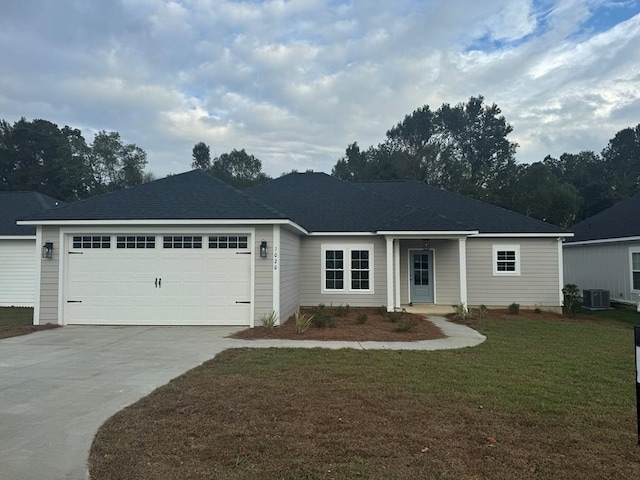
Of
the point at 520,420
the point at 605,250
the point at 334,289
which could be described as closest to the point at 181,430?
the point at 520,420

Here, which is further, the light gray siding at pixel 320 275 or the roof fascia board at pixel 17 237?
the roof fascia board at pixel 17 237

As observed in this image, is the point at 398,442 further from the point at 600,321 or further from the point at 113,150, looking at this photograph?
the point at 113,150

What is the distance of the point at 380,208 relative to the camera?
1606 cm

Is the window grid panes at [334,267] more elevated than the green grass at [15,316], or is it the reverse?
the window grid panes at [334,267]

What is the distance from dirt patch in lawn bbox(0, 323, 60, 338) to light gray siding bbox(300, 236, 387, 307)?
7.50m

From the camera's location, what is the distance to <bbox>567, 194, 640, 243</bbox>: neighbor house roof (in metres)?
15.9

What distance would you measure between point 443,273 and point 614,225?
27.2 ft

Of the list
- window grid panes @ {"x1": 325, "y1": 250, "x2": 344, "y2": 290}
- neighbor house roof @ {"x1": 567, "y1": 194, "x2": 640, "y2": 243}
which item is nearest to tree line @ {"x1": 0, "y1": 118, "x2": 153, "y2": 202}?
window grid panes @ {"x1": 325, "y1": 250, "x2": 344, "y2": 290}

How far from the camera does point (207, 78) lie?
615 inches

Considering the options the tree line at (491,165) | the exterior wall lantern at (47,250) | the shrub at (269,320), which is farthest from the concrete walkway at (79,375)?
the tree line at (491,165)

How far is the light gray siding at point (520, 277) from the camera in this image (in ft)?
48.4

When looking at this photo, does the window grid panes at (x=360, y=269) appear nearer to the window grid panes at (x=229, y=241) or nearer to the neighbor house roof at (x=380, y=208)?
the neighbor house roof at (x=380, y=208)

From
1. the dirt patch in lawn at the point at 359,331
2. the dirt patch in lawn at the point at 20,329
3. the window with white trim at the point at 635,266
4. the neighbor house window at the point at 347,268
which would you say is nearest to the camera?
the dirt patch in lawn at the point at 359,331

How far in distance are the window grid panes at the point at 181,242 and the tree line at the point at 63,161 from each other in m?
34.8
